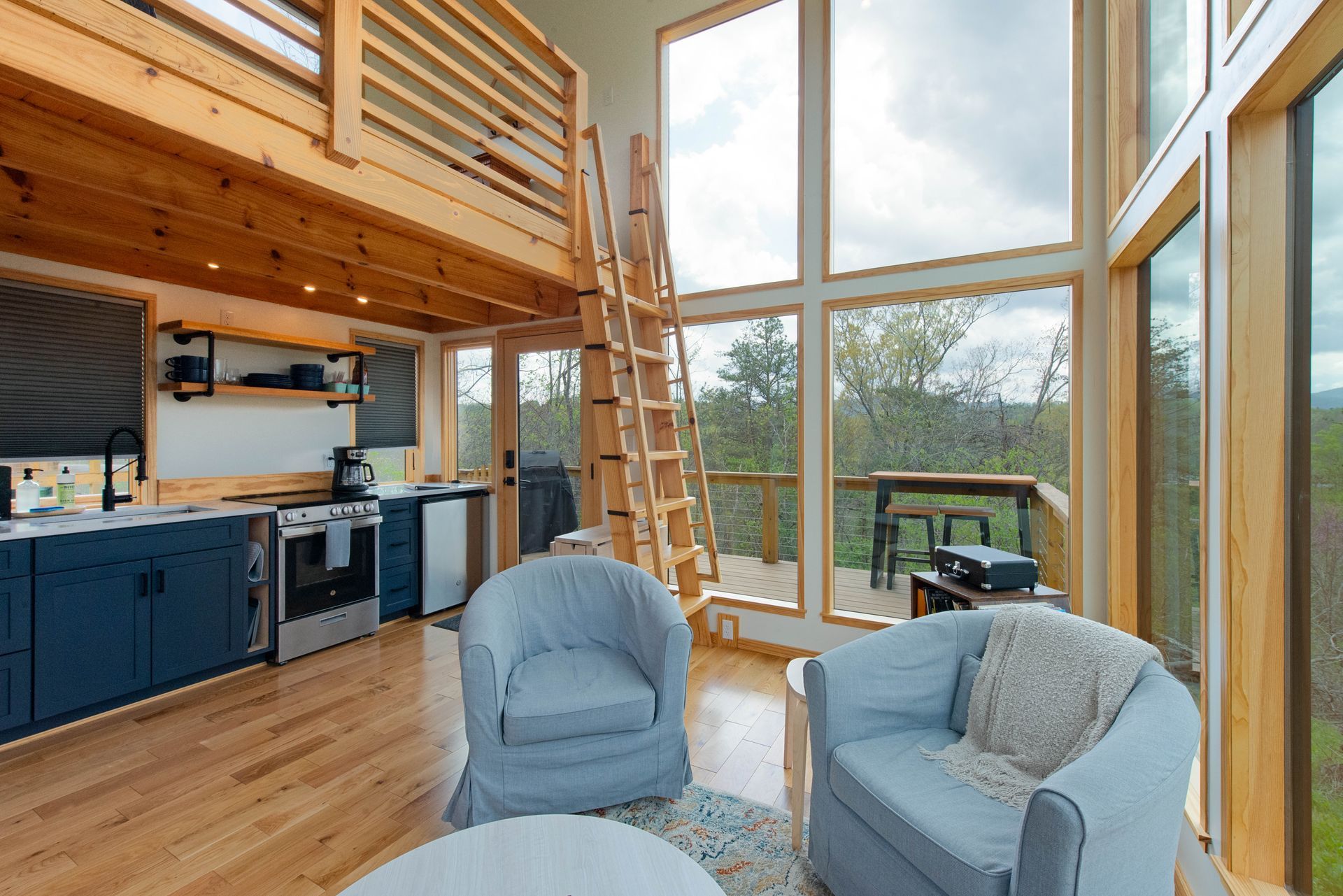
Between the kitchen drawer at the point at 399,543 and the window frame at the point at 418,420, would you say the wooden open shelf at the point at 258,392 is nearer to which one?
the window frame at the point at 418,420

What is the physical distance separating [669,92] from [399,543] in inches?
138

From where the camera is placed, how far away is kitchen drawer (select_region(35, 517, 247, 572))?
8.43 feet

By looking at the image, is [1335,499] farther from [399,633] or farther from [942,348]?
[399,633]

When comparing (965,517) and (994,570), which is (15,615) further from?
(965,517)

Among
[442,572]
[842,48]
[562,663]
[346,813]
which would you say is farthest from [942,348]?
[442,572]

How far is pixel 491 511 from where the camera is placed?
4844 mm

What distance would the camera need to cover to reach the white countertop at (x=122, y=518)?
2.53 meters

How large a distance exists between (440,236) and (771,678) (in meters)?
2.67

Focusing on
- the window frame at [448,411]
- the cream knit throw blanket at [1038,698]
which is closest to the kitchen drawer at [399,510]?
the window frame at [448,411]

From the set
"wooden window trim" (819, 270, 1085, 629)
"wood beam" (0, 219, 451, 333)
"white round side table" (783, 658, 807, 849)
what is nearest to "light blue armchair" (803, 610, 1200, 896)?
"white round side table" (783, 658, 807, 849)

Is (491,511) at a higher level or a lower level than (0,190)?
lower

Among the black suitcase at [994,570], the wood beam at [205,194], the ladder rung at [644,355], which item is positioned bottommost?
the black suitcase at [994,570]

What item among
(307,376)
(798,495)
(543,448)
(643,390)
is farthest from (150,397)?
(798,495)

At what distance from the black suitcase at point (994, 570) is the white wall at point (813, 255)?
642 mm
